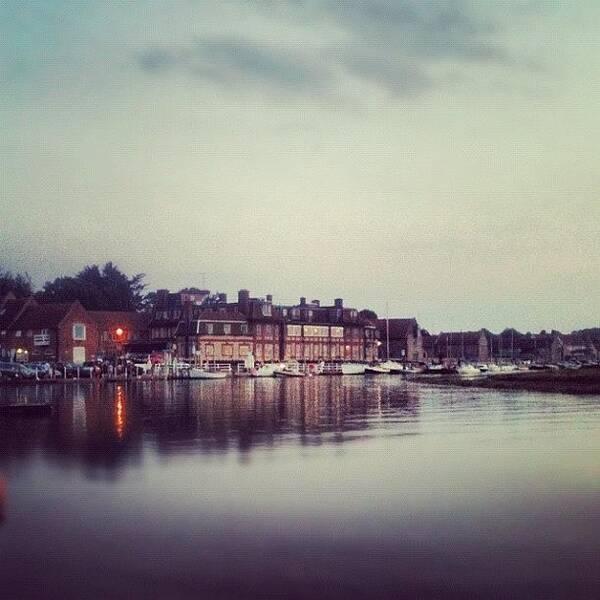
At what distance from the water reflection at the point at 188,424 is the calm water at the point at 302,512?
27 centimetres

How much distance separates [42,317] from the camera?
139 meters

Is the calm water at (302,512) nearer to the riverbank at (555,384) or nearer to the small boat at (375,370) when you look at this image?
the riverbank at (555,384)

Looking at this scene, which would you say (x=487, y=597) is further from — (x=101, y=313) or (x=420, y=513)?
(x=101, y=313)

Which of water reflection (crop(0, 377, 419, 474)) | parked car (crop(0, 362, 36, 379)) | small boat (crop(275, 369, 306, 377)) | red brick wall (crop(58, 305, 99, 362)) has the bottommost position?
water reflection (crop(0, 377, 419, 474))

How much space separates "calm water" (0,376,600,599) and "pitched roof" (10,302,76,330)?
90.4m

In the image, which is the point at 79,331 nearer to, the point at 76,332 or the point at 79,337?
the point at 76,332

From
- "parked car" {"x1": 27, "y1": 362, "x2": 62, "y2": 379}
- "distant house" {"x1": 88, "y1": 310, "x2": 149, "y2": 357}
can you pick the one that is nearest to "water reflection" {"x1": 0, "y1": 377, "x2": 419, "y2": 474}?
"parked car" {"x1": 27, "y1": 362, "x2": 62, "y2": 379}

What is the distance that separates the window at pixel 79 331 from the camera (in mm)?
138625

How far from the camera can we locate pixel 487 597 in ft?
55.4

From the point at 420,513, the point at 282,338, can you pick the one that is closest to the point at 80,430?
the point at 420,513

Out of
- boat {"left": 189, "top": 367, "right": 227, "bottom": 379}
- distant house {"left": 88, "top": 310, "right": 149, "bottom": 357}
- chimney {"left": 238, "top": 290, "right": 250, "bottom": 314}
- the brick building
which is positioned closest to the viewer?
boat {"left": 189, "top": 367, "right": 227, "bottom": 379}

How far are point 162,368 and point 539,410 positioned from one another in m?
88.7

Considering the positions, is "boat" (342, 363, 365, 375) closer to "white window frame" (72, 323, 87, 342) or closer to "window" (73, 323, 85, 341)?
"white window frame" (72, 323, 87, 342)

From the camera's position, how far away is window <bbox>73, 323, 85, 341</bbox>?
138625 millimetres
